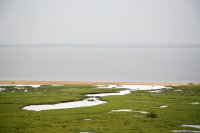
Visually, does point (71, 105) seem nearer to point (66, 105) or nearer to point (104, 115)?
point (66, 105)

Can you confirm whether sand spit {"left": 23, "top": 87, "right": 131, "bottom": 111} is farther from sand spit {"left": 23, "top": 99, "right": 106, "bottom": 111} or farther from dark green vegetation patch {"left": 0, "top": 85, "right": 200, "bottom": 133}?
dark green vegetation patch {"left": 0, "top": 85, "right": 200, "bottom": 133}

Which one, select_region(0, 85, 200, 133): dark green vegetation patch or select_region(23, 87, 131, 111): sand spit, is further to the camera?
select_region(23, 87, 131, 111): sand spit

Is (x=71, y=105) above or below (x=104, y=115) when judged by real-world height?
above

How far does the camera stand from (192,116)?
27.5m

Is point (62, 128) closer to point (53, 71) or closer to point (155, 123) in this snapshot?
point (155, 123)

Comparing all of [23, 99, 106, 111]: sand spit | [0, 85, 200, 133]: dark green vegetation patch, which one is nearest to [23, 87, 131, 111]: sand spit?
[23, 99, 106, 111]: sand spit

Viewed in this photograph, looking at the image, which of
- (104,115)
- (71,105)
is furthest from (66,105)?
(104,115)

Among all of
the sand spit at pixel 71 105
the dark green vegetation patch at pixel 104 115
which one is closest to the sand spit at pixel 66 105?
the sand spit at pixel 71 105

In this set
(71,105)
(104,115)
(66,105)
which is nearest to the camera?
(104,115)

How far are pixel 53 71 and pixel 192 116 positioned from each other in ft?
146

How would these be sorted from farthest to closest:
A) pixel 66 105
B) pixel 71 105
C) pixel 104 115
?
pixel 66 105 < pixel 71 105 < pixel 104 115

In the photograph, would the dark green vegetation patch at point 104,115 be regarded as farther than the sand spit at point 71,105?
No

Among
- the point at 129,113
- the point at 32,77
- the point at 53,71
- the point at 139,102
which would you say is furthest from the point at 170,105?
the point at 53,71

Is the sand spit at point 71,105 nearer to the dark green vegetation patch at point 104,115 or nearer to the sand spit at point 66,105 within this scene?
the sand spit at point 66,105
